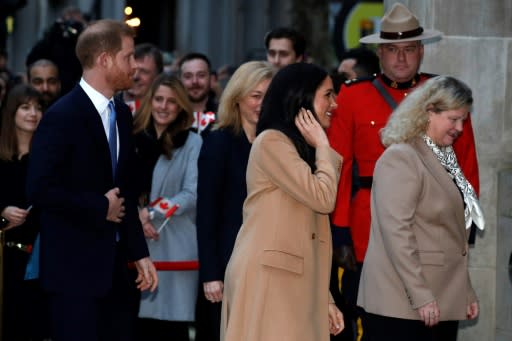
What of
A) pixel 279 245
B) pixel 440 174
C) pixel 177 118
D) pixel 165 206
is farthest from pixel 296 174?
pixel 177 118

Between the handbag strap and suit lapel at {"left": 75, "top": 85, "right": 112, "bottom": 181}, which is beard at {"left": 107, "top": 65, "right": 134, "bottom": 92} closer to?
suit lapel at {"left": 75, "top": 85, "right": 112, "bottom": 181}

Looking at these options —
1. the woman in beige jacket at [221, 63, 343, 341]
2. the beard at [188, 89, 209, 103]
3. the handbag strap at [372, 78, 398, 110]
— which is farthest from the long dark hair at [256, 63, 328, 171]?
the beard at [188, 89, 209, 103]

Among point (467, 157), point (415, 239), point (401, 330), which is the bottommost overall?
point (401, 330)

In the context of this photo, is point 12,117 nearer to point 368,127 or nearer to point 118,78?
point 118,78

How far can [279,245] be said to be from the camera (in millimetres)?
6086

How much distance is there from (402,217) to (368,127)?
1218mm

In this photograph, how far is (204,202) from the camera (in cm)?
732

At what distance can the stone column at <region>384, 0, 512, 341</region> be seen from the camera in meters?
8.60

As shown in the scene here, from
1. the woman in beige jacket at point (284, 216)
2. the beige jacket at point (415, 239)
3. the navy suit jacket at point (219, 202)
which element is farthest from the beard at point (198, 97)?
the woman in beige jacket at point (284, 216)

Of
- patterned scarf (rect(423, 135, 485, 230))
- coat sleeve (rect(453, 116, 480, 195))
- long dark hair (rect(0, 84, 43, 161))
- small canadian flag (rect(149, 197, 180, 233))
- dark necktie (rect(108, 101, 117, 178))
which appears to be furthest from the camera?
small canadian flag (rect(149, 197, 180, 233))

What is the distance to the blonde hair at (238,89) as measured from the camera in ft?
24.4

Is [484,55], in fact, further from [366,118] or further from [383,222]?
[383,222]

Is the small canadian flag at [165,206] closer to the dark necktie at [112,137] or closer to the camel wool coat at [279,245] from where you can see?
the dark necktie at [112,137]

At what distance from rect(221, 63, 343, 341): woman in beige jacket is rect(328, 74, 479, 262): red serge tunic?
139 centimetres
